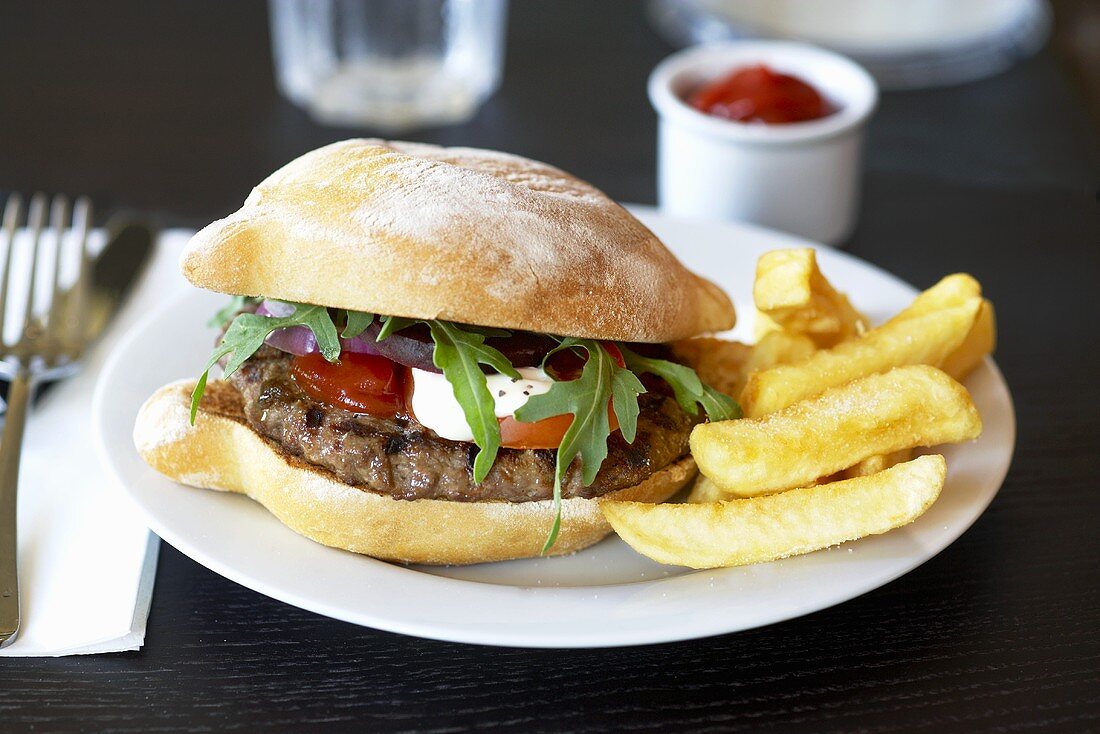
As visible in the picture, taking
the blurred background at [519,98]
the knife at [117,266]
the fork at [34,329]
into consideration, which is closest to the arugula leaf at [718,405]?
the fork at [34,329]

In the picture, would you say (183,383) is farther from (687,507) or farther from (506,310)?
(687,507)

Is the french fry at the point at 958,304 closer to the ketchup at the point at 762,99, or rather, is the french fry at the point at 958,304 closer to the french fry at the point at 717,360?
the french fry at the point at 717,360

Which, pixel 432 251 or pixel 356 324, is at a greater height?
pixel 432 251

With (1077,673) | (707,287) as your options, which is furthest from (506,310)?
(1077,673)

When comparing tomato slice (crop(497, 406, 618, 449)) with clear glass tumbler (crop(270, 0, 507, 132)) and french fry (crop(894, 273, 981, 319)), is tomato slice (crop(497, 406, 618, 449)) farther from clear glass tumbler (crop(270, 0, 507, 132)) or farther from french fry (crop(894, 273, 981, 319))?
clear glass tumbler (crop(270, 0, 507, 132))

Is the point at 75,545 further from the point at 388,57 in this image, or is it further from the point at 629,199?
the point at 388,57

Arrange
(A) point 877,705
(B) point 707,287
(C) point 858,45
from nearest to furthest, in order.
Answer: (A) point 877,705, (B) point 707,287, (C) point 858,45

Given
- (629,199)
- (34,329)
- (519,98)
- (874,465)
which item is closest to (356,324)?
(874,465)
